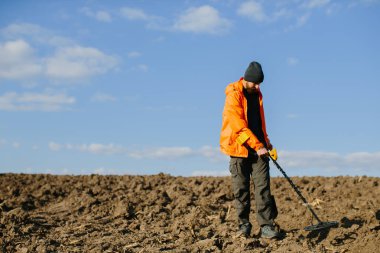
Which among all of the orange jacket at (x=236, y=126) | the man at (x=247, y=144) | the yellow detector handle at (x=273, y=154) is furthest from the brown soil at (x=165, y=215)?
the orange jacket at (x=236, y=126)

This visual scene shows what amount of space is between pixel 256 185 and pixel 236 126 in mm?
872

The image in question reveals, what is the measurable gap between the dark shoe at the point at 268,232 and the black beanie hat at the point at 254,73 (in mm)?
1897

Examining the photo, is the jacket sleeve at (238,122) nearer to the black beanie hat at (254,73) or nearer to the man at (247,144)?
the man at (247,144)

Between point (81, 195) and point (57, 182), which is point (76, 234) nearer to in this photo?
point (81, 195)

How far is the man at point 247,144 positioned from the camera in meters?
6.39

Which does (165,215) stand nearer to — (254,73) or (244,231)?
(244,231)

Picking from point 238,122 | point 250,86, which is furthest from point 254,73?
point 238,122

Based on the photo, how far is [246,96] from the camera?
6660 mm

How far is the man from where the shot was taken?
21.0ft

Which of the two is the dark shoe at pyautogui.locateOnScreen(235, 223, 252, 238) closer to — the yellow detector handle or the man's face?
the yellow detector handle

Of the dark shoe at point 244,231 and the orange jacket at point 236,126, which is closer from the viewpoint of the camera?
the orange jacket at point 236,126

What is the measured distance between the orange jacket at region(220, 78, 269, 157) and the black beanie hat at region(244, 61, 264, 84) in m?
0.18

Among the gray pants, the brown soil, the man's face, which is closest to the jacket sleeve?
the man's face

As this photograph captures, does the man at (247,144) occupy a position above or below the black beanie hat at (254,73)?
below
